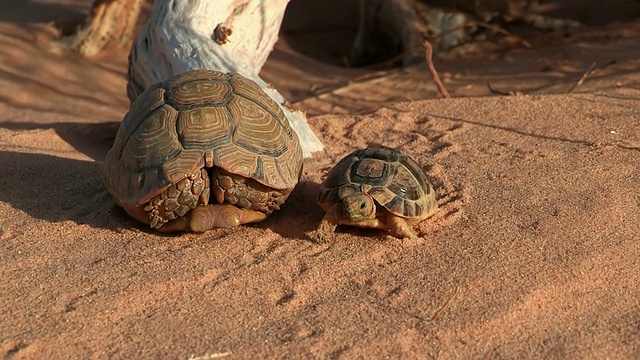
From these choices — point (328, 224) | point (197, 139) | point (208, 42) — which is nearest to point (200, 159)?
point (197, 139)

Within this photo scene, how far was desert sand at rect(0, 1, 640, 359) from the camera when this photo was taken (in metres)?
3.50

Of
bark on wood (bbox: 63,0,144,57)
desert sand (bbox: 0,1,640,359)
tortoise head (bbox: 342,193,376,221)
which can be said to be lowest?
bark on wood (bbox: 63,0,144,57)

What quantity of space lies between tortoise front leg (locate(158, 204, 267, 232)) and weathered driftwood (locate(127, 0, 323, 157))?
150 cm

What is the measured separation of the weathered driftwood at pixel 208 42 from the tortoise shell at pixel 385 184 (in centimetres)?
128

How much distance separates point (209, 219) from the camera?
434 cm

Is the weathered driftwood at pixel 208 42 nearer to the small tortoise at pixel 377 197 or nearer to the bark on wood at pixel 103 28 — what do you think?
the small tortoise at pixel 377 197

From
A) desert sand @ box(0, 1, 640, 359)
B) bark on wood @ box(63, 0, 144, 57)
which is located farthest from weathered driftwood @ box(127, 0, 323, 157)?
bark on wood @ box(63, 0, 144, 57)

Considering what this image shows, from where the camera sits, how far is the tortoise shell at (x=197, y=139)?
421cm

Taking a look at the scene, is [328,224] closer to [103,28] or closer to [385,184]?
[385,184]

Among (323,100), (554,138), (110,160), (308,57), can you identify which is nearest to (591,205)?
(554,138)

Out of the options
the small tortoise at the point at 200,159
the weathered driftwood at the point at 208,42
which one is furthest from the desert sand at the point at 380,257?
the weathered driftwood at the point at 208,42

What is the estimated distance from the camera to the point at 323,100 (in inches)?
316

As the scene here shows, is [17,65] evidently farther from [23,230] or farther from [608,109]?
[608,109]

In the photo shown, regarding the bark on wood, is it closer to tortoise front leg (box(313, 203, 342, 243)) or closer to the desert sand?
the desert sand
